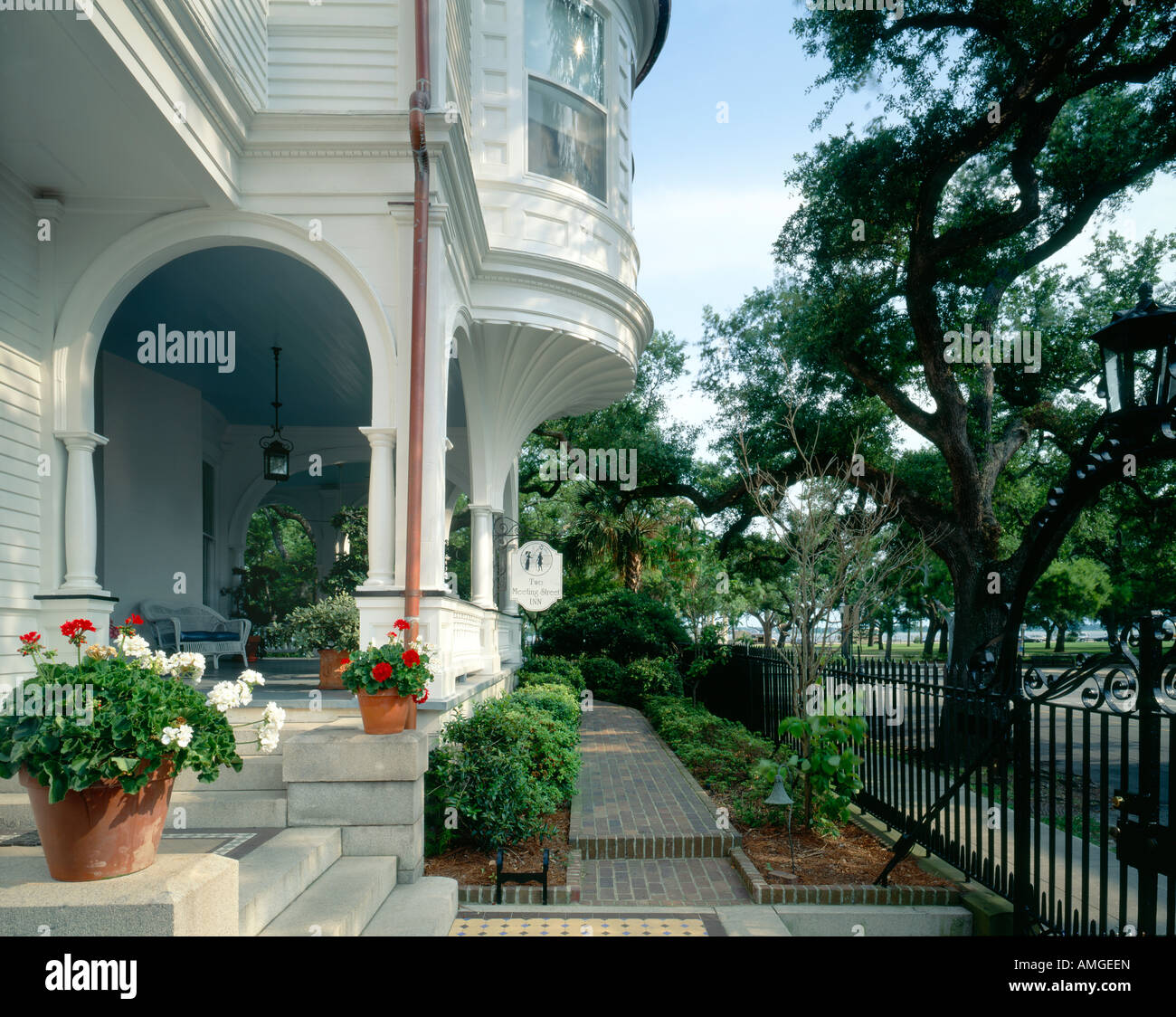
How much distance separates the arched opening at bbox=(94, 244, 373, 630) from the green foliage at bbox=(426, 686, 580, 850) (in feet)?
14.6

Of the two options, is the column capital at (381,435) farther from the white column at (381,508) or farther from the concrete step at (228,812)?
the concrete step at (228,812)

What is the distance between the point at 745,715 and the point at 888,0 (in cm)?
1116

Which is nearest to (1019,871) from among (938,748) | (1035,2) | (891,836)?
(938,748)

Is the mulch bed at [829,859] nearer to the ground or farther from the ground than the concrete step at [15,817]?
nearer to the ground

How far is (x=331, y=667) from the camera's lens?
8750 millimetres

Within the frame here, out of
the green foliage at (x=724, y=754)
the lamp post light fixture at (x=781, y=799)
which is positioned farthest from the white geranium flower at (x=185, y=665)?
the green foliage at (x=724, y=754)

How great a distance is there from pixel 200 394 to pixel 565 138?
19.8 ft

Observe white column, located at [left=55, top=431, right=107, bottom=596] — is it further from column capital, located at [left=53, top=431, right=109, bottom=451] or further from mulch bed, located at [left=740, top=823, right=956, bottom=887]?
mulch bed, located at [left=740, top=823, right=956, bottom=887]

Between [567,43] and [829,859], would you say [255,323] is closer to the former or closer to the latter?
[567,43]

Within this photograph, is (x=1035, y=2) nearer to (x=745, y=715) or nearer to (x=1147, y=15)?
(x=1147, y=15)

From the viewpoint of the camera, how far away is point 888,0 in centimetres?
1311

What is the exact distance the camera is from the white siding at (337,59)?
293 inches

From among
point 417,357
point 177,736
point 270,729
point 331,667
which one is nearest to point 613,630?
point 331,667

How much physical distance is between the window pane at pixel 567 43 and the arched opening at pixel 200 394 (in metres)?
3.99
